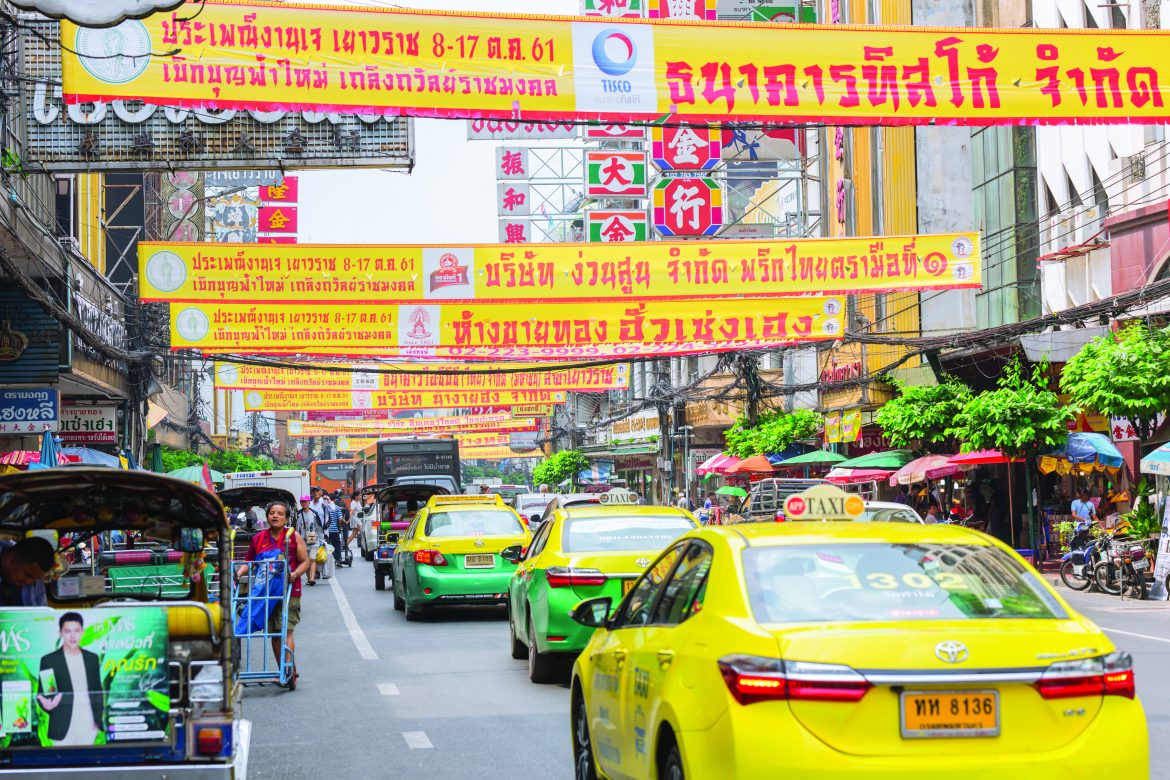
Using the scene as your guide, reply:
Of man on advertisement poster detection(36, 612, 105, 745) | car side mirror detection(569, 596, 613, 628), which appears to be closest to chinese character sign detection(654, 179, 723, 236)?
car side mirror detection(569, 596, 613, 628)

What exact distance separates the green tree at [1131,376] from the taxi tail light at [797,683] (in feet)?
64.6

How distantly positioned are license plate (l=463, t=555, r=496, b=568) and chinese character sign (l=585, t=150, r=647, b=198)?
27500 mm

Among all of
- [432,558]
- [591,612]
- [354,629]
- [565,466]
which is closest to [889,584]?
[591,612]

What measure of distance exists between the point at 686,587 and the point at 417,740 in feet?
14.5

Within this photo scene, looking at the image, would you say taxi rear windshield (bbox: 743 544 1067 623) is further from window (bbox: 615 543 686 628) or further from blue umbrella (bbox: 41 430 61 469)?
blue umbrella (bbox: 41 430 61 469)

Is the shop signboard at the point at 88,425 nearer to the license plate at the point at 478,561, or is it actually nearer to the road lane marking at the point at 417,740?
the license plate at the point at 478,561

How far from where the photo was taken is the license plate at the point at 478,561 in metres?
19.8

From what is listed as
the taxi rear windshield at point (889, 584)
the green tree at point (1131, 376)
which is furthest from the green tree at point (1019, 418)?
the taxi rear windshield at point (889, 584)

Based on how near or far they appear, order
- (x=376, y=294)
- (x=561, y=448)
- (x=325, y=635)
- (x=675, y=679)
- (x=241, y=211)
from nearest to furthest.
→ (x=675, y=679) < (x=325, y=635) < (x=376, y=294) < (x=241, y=211) < (x=561, y=448)

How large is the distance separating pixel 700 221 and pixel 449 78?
1313 inches

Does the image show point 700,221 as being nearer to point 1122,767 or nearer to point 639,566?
point 639,566

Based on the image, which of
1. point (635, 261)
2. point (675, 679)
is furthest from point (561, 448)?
point (675, 679)

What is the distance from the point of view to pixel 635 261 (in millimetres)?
25250

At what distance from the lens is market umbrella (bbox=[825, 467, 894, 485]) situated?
3634 cm
